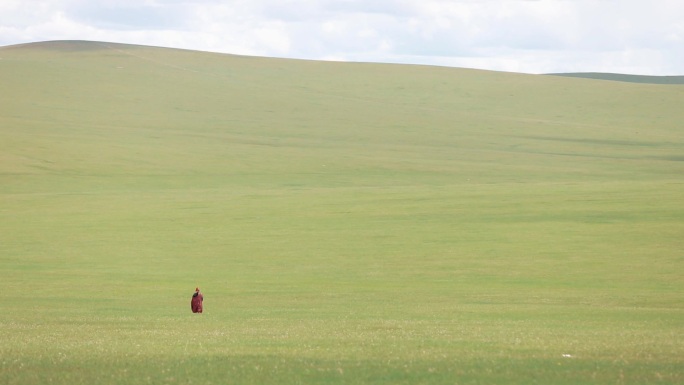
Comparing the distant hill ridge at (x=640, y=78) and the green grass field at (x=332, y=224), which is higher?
the distant hill ridge at (x=640, y=78)

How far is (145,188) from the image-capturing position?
4897 centimetres

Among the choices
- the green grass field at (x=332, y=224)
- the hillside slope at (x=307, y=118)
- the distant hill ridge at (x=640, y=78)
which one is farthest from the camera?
the distant hill ridge at (x=640, y=78)

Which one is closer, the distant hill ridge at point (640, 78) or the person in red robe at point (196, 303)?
the person in red robe at point (196, 303)

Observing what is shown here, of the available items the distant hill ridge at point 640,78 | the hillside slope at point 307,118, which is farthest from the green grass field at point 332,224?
the distant hill ridge at point 640,78

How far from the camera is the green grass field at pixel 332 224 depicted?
11477mm

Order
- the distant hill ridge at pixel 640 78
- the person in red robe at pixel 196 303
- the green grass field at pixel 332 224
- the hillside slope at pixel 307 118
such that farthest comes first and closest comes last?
the distant hill ridge at pixel 640 78, the hillside slope at pixel 307 118, the person in red robe at pixel 196 303, the green grass field at pixel 332 224

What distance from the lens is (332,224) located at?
37.3 m

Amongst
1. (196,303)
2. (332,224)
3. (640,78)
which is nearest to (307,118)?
(332,224)

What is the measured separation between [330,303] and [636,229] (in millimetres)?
17474

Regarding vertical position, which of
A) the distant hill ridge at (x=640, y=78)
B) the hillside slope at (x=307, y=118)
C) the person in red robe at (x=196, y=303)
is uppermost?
the distant hill ridge at (x=640, y=78)

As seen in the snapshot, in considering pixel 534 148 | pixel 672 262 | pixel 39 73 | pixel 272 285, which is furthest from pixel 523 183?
pixel 39 73

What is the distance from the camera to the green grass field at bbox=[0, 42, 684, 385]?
11.5 metres

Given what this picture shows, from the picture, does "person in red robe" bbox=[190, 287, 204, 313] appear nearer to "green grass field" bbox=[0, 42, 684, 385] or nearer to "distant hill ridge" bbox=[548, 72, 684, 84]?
"green grass field" bbox=[0, 42, 684, 385]

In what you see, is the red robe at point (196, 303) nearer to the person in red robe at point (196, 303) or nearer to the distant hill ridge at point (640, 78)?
the person in red robe at point (196, 303)
